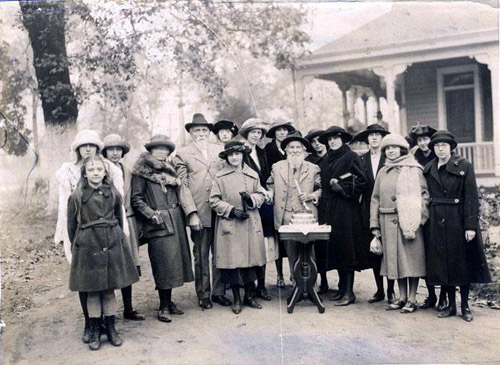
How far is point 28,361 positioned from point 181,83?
22.3 ft

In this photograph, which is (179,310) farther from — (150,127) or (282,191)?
(150,127)

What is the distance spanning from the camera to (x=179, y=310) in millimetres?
5469

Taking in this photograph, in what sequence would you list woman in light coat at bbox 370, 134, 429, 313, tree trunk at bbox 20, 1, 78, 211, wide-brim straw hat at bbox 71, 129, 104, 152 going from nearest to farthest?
wide-brim straw hat at bbox 71, 129, 104, 152
woman in light coat at bbox 370, 134, 429, 313
tree trunk at bbox 20, 1, 78, 211

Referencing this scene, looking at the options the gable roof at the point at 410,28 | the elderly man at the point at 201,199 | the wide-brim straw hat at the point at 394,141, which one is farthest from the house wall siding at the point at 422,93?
the elderly man at the point at 201,199

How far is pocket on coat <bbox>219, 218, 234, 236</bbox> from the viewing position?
17.7 feet

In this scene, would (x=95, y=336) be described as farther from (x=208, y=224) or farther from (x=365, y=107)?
(x=365, y=107)

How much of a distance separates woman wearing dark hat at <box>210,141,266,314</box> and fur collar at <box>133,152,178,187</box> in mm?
539

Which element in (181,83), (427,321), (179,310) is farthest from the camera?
(181,83)

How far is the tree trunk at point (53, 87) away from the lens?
7.77 metres

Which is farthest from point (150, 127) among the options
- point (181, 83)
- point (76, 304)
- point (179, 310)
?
point (179, 310)

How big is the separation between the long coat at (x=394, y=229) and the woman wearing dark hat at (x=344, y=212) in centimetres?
23

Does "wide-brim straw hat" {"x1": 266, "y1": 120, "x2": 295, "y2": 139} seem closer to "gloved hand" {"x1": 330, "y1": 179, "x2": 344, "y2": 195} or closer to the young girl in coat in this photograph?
"gloved hand" {"x1": 330, "y1": 179, "x2": 344, "y2": 195}

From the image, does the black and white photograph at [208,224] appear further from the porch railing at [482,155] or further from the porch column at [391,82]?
the porch column at [391,82]

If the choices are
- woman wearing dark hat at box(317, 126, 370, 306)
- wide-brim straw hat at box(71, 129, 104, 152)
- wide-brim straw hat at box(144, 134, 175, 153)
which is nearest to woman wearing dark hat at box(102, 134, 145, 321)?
wide-brim straw hat at box(144, 134, 175, 153)
